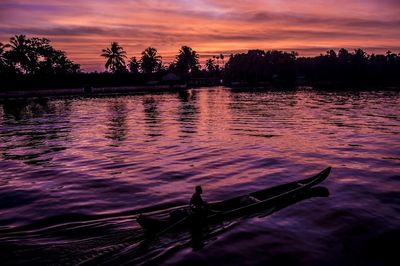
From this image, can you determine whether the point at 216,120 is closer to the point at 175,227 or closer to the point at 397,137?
the point at 397,137

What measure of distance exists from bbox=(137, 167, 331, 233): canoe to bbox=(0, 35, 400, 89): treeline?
88480 mm

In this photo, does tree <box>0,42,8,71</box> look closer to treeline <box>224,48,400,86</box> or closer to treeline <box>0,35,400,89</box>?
treeline <box>0,35,400,89</box>

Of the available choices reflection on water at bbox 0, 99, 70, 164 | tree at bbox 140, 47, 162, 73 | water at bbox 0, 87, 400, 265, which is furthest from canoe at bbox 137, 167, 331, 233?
tree at bbox 140, 47, 162, 73

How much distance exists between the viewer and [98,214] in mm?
13305

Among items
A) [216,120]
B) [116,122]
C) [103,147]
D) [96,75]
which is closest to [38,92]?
[96,75]

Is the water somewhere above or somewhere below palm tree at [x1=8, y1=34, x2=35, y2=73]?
below

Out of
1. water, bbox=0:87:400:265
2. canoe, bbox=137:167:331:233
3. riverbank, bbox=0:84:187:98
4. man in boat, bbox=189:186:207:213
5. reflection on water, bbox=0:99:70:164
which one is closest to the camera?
water, bbox=0:87:400:265

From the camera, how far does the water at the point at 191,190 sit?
10.3 meters

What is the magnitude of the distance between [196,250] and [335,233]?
14.9 ft

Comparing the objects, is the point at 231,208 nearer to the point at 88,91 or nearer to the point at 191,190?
the point at 191,190

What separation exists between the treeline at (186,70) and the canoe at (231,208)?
88.5 metres

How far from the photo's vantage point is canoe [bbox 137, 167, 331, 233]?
10.8 metres

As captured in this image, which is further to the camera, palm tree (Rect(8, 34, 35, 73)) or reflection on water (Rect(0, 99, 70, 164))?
palm tree (Rect(8, 34, 35, 73))

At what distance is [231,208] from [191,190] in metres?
3.94
